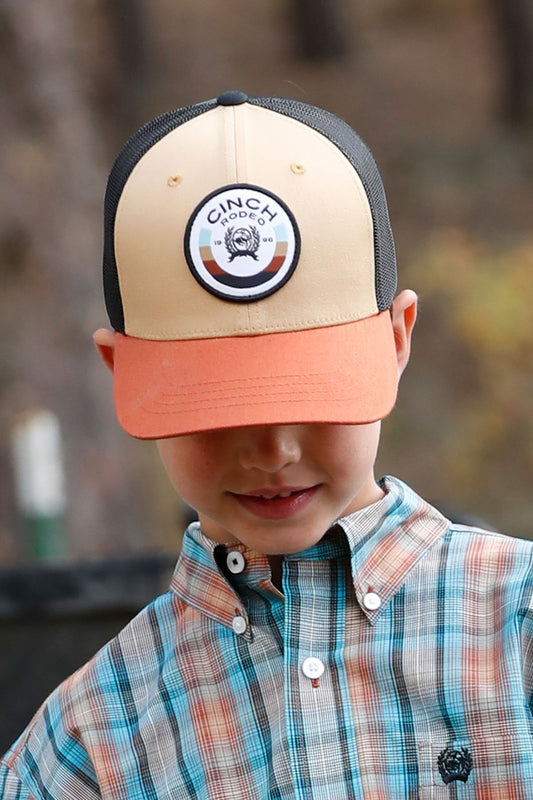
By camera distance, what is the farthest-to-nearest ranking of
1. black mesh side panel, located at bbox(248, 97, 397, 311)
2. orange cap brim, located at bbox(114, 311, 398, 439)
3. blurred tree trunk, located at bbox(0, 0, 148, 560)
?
blurred tree trunk, located at bbox(0, 0, 148, 560) < black mesh side panel, located at bbox(248, 97, 397, 311) < orange cap brim, located at bbox(114, 311, 398, 439)

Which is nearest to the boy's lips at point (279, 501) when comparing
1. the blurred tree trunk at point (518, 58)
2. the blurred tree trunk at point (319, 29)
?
the blurred tree trunk at point (518, 58)

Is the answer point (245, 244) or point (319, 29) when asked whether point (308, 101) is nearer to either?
point (319, 29)

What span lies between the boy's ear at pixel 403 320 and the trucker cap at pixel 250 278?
7cm

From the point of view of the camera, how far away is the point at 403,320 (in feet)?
5.83

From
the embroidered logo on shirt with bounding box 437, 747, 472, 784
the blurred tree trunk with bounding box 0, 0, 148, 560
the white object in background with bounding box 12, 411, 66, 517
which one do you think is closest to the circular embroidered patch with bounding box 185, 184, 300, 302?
the embroidered logo on shirt with bounding box 437, 747, 472, 784

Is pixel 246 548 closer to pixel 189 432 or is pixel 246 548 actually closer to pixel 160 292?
pixel 189 432

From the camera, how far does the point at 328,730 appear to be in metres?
1.64

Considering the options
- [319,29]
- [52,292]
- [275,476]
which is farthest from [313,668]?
[319,29]

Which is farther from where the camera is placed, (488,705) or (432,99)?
(432,99)

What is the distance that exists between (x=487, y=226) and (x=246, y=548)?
987cm

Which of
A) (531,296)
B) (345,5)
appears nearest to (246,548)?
(531,296)

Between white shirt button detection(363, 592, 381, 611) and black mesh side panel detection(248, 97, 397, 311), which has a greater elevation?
black mesh side panel detection(248, 97, 397, 311)

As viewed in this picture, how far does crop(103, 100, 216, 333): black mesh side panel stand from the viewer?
171cm

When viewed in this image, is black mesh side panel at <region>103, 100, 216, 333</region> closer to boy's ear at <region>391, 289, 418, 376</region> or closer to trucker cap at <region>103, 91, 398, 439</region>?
trucker cap at <region>103, 91, 398, 439</region>
